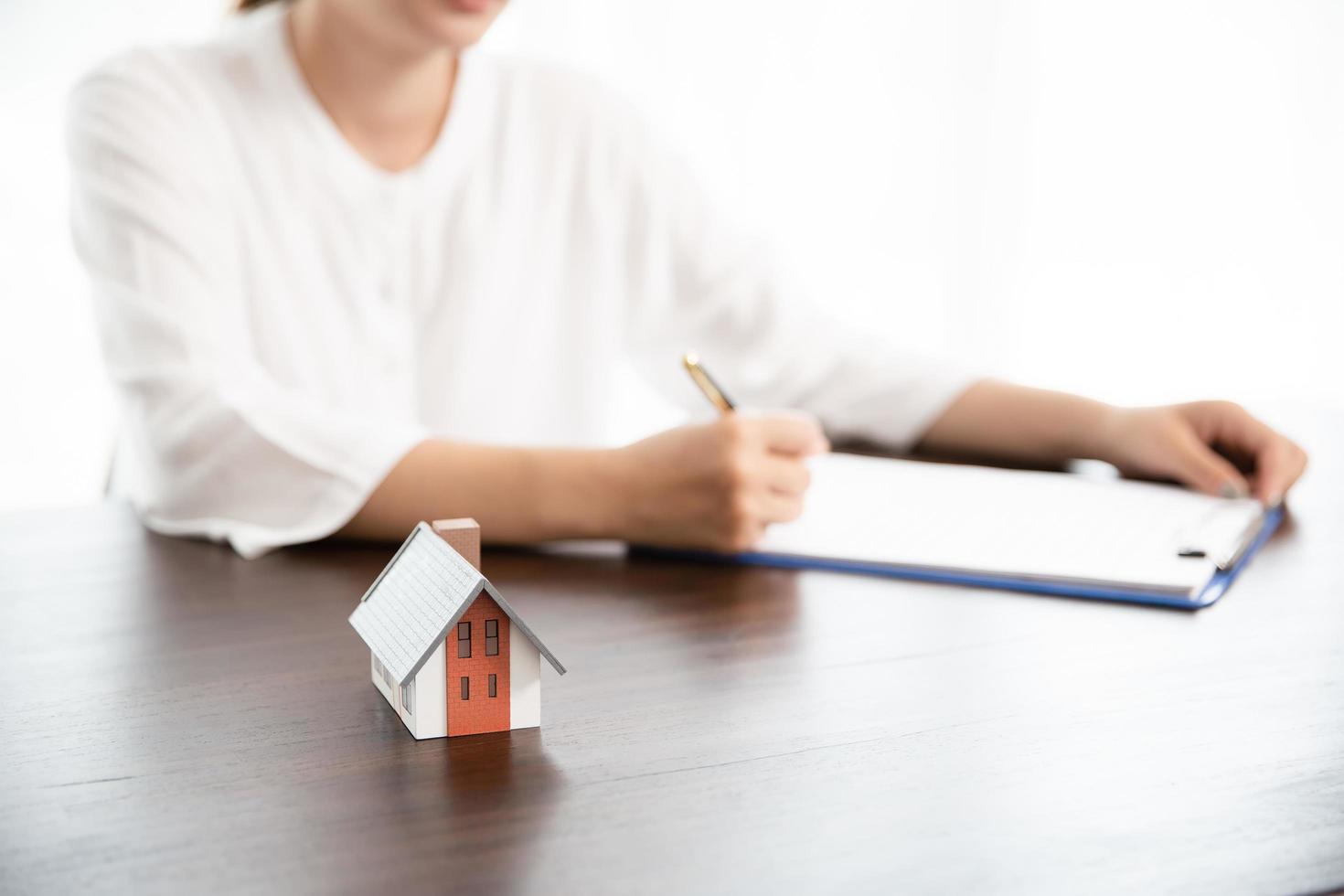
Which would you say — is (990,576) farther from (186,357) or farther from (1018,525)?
(186,357)

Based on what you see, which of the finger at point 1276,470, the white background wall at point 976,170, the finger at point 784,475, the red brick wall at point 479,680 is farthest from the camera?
the white background wall at point 976,170

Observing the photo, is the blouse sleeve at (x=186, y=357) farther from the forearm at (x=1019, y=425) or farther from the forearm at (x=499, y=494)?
the forearm at (x=1019, y=425)

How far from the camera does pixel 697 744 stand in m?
0.64

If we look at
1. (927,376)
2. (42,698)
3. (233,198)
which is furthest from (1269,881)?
(233,198)

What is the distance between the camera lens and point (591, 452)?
3.32ft

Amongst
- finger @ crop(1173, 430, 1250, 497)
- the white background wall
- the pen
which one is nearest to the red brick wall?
the pen

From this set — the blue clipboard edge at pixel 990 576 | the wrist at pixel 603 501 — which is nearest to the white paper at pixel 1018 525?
the blue clipboard edge at pixel 990 576

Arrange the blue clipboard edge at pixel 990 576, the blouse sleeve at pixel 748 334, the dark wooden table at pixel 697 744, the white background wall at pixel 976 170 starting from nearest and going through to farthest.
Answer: the dark wooden table at pixel 697 744
the blue clipboard edge at pixel 990 576
the blouse sleeve at pixel 748 334
the white background wall at pixel 976 170

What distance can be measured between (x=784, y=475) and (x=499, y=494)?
0.70 ft

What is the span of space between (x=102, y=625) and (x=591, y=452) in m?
0.37

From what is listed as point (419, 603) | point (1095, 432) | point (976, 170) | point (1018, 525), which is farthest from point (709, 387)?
point (976, 170)

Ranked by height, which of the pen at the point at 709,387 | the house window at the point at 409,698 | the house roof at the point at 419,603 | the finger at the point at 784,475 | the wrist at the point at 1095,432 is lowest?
the wrist at the point at 1095,432

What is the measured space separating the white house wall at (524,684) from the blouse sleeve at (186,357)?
387 millimetres

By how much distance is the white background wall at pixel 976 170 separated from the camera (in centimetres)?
266
